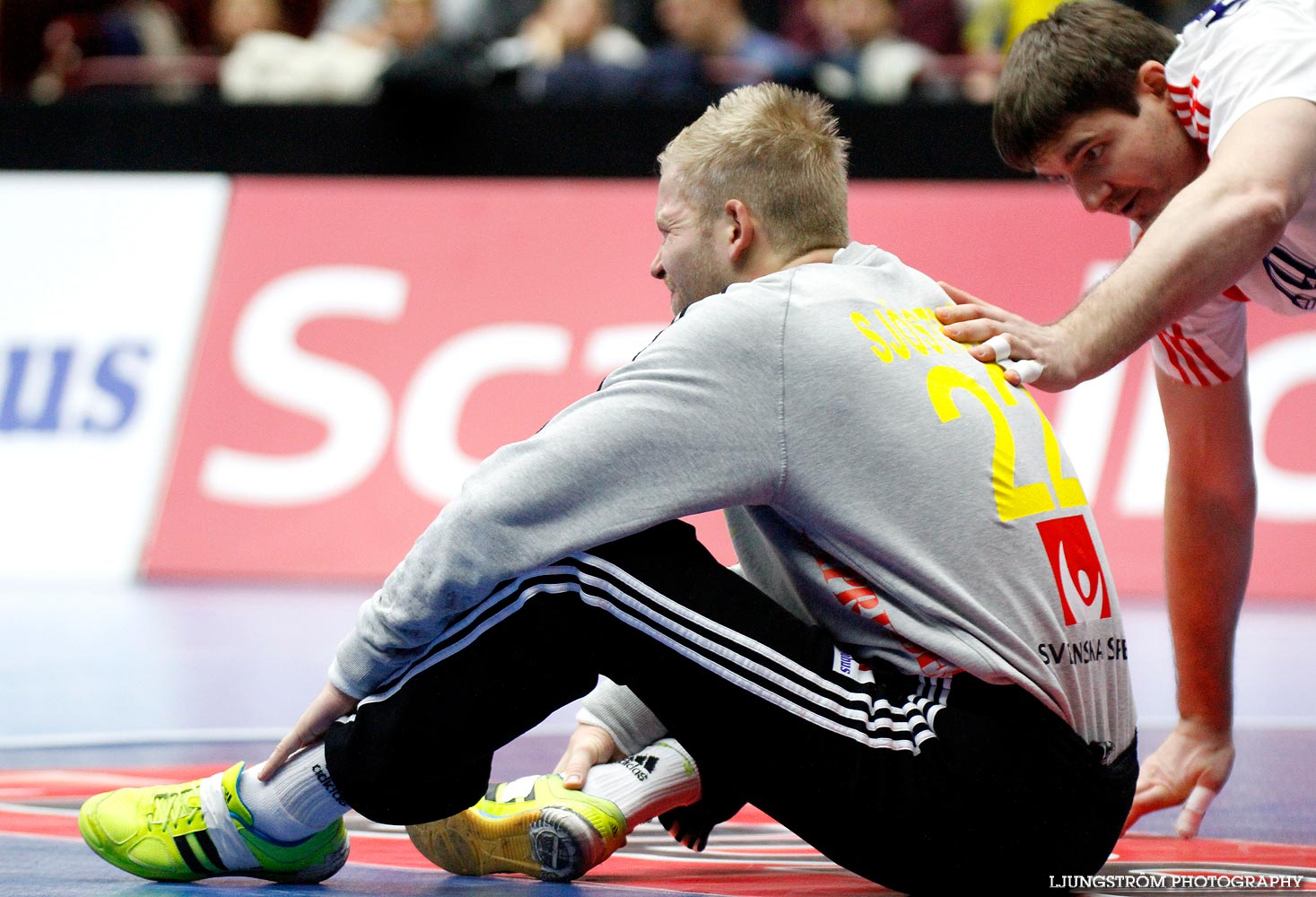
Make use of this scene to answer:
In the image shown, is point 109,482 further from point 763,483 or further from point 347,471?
point 763,483

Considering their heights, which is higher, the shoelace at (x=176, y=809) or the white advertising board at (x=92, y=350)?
the shoelace at (x=176, y=809)

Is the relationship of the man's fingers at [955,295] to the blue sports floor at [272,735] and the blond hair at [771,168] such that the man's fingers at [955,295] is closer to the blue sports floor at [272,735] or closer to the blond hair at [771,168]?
the blond hair at [771,168]

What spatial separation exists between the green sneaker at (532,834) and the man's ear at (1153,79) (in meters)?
1.35

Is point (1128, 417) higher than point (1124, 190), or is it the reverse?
point (1124, 190)

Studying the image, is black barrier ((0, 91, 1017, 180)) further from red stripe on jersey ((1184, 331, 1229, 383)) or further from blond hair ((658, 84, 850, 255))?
blond hair ((658, 84, 850, 255))

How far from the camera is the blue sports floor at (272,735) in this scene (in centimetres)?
227

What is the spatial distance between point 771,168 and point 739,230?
0.29 ft

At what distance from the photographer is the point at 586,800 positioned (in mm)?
2229

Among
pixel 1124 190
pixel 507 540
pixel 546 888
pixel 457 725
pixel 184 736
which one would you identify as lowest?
pixel 184 736

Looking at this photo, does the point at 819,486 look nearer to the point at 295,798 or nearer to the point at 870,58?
the point at 295,798

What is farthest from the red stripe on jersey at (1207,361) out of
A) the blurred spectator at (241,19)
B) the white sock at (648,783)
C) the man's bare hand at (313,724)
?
the blurred spectator at (241,19)

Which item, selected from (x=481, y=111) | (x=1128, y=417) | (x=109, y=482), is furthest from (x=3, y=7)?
(x=1128, y=417)

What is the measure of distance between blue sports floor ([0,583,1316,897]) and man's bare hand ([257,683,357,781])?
188 mm

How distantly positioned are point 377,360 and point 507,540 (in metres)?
4.71
